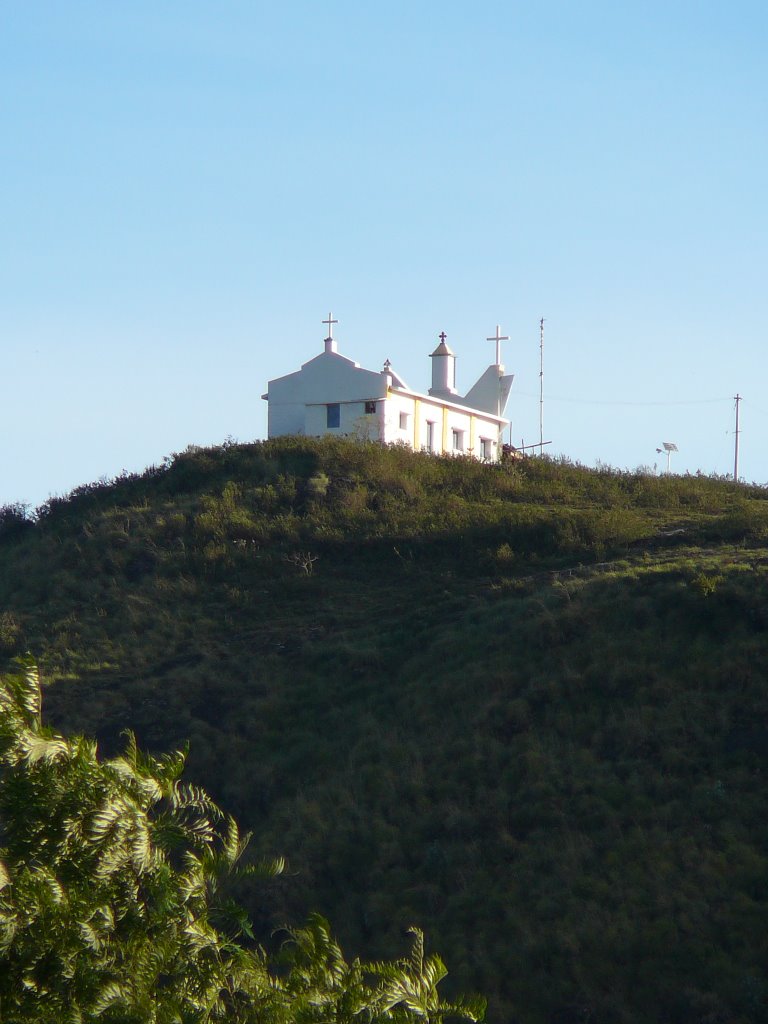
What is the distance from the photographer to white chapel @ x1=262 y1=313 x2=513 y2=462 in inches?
1449

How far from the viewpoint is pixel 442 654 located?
73.8 feet

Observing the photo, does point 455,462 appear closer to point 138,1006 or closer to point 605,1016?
point 605,1016

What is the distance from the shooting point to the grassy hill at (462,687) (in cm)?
1376

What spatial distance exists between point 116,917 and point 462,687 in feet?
A: 51.1

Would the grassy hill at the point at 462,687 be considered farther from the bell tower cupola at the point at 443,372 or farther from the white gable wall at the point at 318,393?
the bell tower cupola at the point at 443,372

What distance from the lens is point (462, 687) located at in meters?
20.6

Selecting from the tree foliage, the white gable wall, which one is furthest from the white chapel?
the tree foliage

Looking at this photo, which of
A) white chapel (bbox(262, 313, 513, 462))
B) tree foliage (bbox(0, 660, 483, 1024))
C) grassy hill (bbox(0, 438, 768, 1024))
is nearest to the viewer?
tree foliage (bbox(0, 660, 483, 1024))

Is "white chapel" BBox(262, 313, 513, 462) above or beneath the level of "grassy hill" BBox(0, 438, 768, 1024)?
above

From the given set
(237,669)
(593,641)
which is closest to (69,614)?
(237,669)

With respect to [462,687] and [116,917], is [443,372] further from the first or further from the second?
[116,917]

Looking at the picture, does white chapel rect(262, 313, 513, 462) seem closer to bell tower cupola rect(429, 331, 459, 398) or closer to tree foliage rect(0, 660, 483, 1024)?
bell tower cupola rect(429, 331, 459, 398)

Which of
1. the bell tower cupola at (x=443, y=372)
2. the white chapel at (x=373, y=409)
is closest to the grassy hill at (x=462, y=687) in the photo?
the white chapel at (x=373, y=409)

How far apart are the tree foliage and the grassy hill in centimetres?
784
